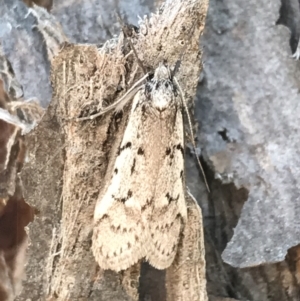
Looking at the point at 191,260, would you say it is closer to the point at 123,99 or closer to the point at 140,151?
the point at 140,151

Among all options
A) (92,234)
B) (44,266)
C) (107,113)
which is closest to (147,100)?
(107,113)

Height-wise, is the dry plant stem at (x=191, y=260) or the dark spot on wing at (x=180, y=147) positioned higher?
the dark spot on wing at (x=180, y=147)

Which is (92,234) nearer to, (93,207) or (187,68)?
(93,207)

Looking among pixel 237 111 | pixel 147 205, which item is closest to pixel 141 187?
pixel 147 205

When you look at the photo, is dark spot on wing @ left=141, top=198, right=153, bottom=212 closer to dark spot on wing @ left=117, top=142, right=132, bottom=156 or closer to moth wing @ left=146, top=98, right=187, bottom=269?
moth wing @ left=146, top=98, right=187, bottom=269

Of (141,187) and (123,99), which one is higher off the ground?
(123,99)

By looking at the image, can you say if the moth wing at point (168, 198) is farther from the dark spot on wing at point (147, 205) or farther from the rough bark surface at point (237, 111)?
the rough bark surface at point (237, 111)

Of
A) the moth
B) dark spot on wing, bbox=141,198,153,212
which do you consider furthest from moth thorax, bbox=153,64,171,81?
dark spot on wing, bbox=141,198,153,212

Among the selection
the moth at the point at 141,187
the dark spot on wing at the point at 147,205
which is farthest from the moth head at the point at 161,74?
the dark spot on wing at the point at 147,205
